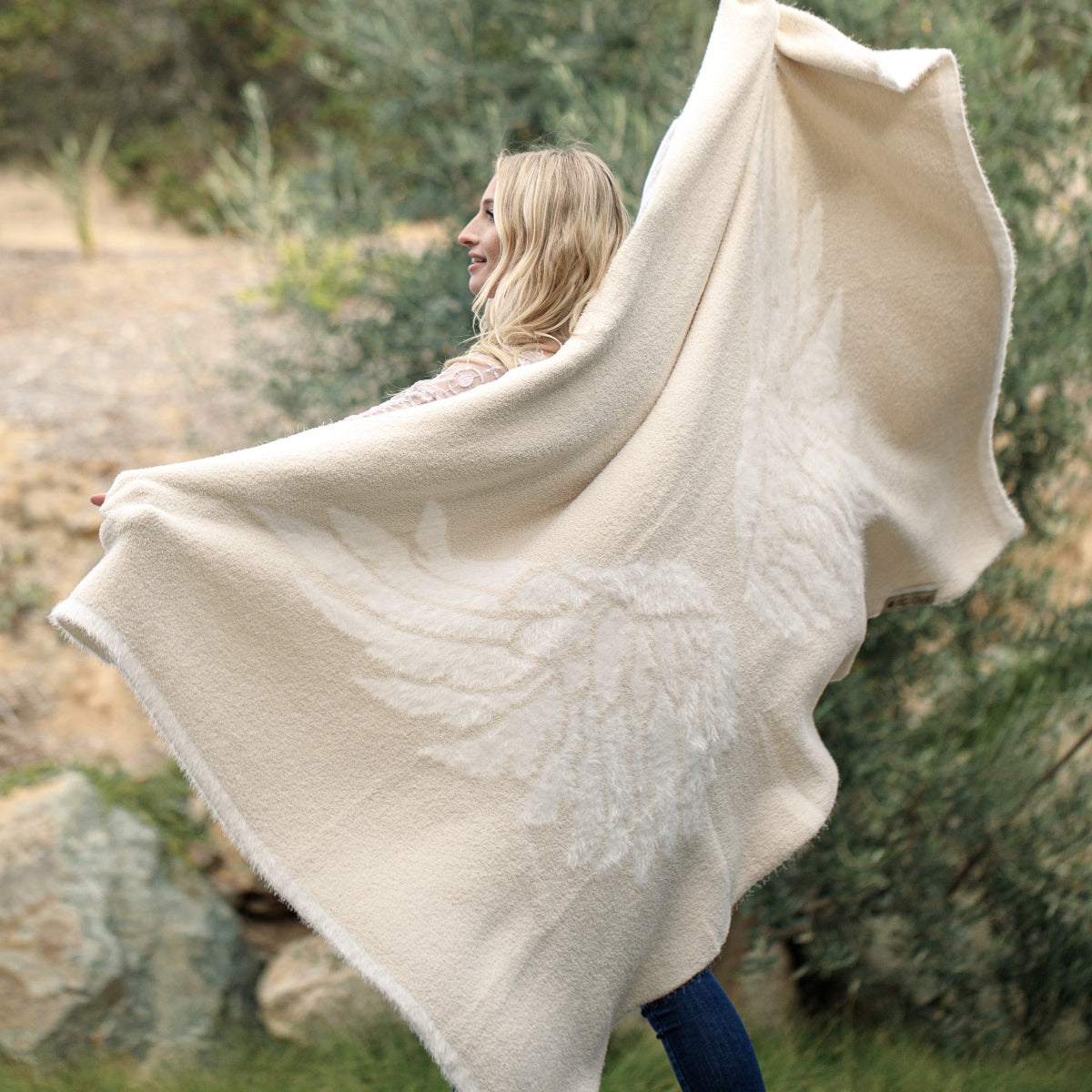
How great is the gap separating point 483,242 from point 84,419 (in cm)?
364

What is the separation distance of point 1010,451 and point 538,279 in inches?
76.5

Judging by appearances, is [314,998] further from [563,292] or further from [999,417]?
[999,417]

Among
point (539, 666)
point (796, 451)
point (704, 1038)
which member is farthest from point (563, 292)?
point (704, 1038)

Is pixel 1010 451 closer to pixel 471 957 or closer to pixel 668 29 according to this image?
pixel 668 29

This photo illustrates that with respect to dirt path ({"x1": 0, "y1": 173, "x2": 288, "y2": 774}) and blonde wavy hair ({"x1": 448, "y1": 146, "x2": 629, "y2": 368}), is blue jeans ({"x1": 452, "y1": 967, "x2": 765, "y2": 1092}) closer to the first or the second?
blonde wavy hair ({"x1": 448, "y1": 146, "x2": 629, "y2": 368})

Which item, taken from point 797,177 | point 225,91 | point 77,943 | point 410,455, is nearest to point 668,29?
point 797,177

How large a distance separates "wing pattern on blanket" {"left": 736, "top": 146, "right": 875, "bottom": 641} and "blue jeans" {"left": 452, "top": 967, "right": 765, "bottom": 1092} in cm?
67

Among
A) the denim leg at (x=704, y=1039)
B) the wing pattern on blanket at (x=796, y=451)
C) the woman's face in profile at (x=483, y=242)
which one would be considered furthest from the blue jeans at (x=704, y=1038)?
the woman's face in profile at (x=483, y=242)

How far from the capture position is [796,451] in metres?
2.29

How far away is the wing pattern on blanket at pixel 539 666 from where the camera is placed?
1.95 m

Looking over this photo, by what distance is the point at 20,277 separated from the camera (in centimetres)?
717

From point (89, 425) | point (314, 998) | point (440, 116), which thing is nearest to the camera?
point (314, 998)

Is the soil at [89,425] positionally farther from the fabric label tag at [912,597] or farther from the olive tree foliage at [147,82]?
the olive tree foliage at [147,82]

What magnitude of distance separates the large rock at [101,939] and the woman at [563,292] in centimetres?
189
